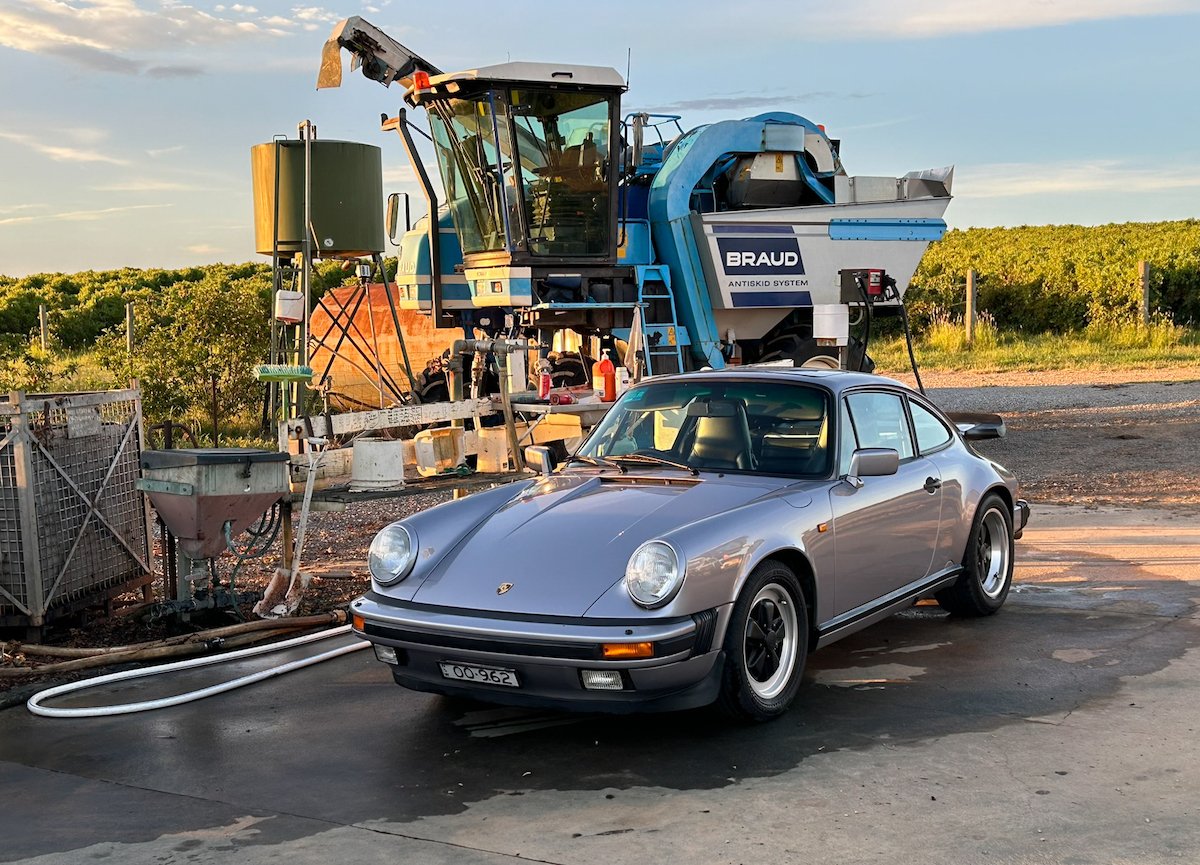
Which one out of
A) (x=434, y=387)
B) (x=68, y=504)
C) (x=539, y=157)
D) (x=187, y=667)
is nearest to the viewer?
(x=187, y=667)

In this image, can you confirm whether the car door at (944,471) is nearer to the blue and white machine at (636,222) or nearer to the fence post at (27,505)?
the fence post at (27,505)

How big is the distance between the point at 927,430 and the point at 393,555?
3.26 metres

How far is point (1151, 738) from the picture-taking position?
17.4ft

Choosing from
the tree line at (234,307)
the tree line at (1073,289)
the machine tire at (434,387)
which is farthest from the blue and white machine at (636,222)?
the tree line at (1073,289)

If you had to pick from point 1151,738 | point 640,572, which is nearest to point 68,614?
point 640,572

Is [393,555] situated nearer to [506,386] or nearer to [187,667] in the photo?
[187,667]

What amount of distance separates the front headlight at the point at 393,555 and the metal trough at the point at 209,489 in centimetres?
181

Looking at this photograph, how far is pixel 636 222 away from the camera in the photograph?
52.3 ft

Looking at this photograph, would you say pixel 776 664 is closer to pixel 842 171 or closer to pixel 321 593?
pixel 321 593

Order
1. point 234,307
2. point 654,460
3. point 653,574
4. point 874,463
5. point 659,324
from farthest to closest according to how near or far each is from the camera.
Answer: point 234,307 → point 659,324 → point 654,460 → point 874,463 → point 653,574

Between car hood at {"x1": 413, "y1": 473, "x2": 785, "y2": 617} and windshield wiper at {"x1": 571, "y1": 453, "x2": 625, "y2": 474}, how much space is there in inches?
6.8

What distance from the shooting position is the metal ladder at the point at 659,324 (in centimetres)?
1560

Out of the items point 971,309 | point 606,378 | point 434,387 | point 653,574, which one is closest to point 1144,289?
point 971,309

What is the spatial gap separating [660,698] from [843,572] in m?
1.41
